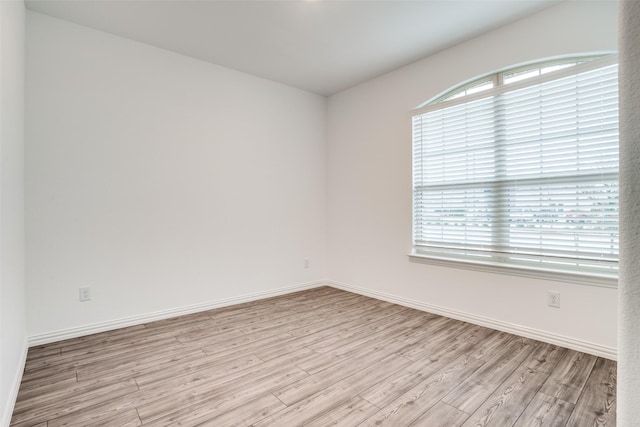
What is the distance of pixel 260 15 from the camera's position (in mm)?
2576

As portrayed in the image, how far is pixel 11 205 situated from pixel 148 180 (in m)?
1.19

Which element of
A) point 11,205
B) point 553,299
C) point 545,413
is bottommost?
point 545,413

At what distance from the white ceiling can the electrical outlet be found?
2.30 m

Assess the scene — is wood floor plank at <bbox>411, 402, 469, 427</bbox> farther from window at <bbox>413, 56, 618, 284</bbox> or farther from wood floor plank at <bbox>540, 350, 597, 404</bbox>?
window at <bbox>413, 56, 618, 284</bbox>

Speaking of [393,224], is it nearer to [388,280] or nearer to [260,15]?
[388,280]

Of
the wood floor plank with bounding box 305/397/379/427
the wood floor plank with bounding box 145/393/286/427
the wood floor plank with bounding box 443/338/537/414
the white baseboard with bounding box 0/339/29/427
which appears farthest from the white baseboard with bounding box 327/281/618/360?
the white baseboard with bounding box 0/339/29/427

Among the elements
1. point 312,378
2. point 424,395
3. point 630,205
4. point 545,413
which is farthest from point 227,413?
point 630,205

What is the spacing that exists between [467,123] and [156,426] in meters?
3.37

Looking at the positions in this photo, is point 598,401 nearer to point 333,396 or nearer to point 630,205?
point 333,396

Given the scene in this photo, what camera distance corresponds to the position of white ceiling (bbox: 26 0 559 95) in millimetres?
2441

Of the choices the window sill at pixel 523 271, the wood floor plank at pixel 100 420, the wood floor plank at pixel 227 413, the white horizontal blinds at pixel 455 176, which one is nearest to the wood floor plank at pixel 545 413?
the window sill at pixel 523 271

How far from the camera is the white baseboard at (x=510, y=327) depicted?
230cm

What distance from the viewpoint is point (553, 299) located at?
2.51 m

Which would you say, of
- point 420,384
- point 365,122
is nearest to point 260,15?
point 365,122
